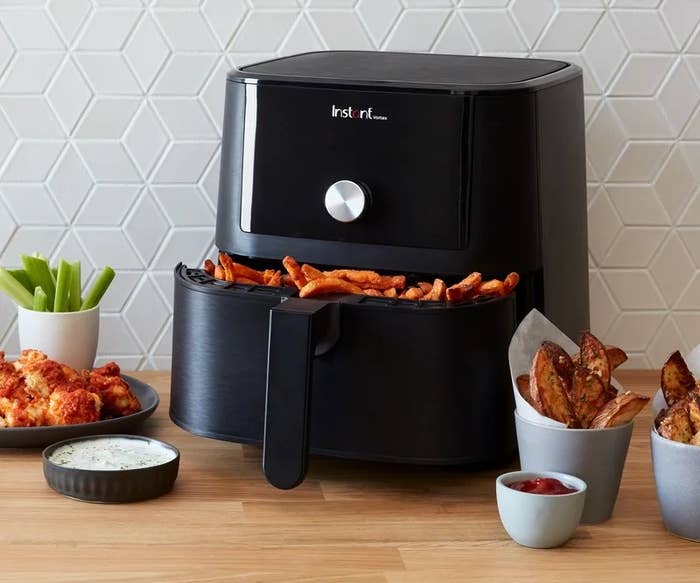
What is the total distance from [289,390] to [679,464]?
35 cm

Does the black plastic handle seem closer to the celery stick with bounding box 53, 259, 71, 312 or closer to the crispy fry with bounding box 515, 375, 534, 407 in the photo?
the crispy fry with bounding box 515, 375, 534, 407

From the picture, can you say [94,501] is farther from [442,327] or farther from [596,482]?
[596,482]

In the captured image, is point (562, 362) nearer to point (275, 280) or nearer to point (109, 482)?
point (275, 280)

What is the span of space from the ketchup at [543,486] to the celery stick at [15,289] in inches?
26.2

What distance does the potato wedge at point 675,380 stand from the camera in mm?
1126

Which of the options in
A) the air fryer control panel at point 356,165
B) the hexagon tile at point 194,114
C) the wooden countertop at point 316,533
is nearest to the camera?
the wooden countertop at point 316,533

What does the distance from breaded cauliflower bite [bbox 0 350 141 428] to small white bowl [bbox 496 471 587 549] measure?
47cm

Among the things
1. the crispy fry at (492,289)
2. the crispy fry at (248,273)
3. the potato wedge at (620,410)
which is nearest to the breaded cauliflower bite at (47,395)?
the crispy fry at (248,273)

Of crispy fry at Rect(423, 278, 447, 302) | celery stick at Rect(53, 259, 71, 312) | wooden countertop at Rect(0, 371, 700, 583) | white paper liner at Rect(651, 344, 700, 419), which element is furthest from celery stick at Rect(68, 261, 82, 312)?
white paper liner at Rect(651, 344, 700, 419)

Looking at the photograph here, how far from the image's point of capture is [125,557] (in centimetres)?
100

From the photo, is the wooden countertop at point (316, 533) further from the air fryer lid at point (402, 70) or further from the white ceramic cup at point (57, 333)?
the air fryer lid at point (402, 70)

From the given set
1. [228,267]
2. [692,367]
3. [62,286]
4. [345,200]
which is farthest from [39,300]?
[692,367]

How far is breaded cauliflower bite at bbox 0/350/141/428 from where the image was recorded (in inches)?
49.0

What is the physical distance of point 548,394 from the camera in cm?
108
